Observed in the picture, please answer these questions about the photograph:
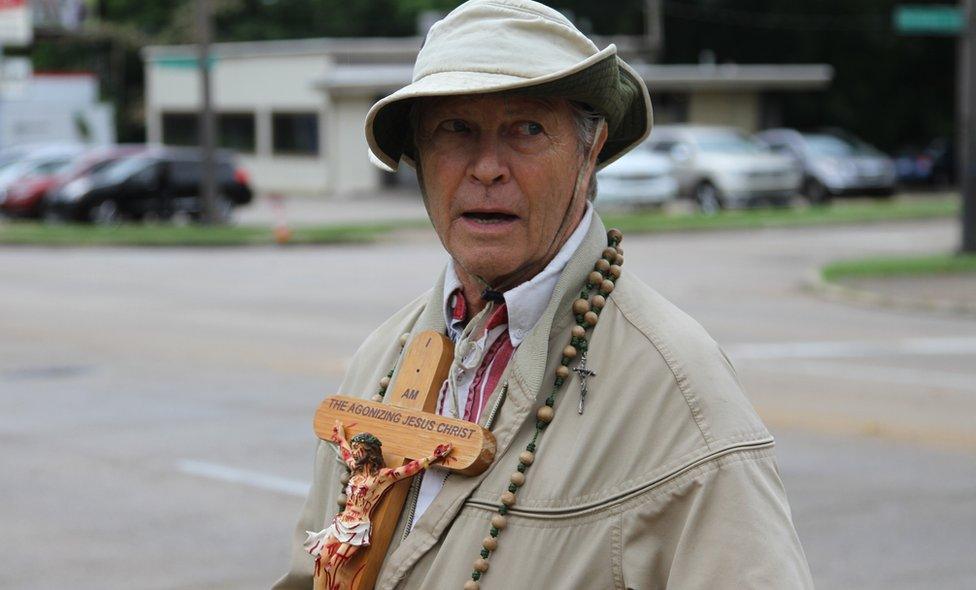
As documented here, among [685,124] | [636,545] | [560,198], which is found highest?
[560,198]

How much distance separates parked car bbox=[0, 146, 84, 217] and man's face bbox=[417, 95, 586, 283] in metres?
36.3

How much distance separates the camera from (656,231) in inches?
1179

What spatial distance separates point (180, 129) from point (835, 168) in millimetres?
26940

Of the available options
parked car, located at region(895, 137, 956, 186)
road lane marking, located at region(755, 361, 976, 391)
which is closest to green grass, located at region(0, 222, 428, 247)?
road lane marking, located at region(755, 361, 976, 391)

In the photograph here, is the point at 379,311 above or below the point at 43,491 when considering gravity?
below

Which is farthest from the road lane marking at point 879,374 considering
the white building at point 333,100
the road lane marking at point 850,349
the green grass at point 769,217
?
the white building at point 333,100

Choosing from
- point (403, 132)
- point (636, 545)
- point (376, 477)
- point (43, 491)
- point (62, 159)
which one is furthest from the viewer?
point (62, 159)

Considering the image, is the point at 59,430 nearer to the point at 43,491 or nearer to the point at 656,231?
the point at 43,491

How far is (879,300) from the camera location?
58.7ft

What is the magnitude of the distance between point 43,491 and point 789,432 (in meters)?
4.54

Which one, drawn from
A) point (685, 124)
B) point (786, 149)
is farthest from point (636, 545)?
point (685, 124)

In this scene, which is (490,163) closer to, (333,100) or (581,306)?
(581,306)

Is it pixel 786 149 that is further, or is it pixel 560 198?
pixel 786 149

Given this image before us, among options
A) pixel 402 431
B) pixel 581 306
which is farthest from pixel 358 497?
pixel 581 306
